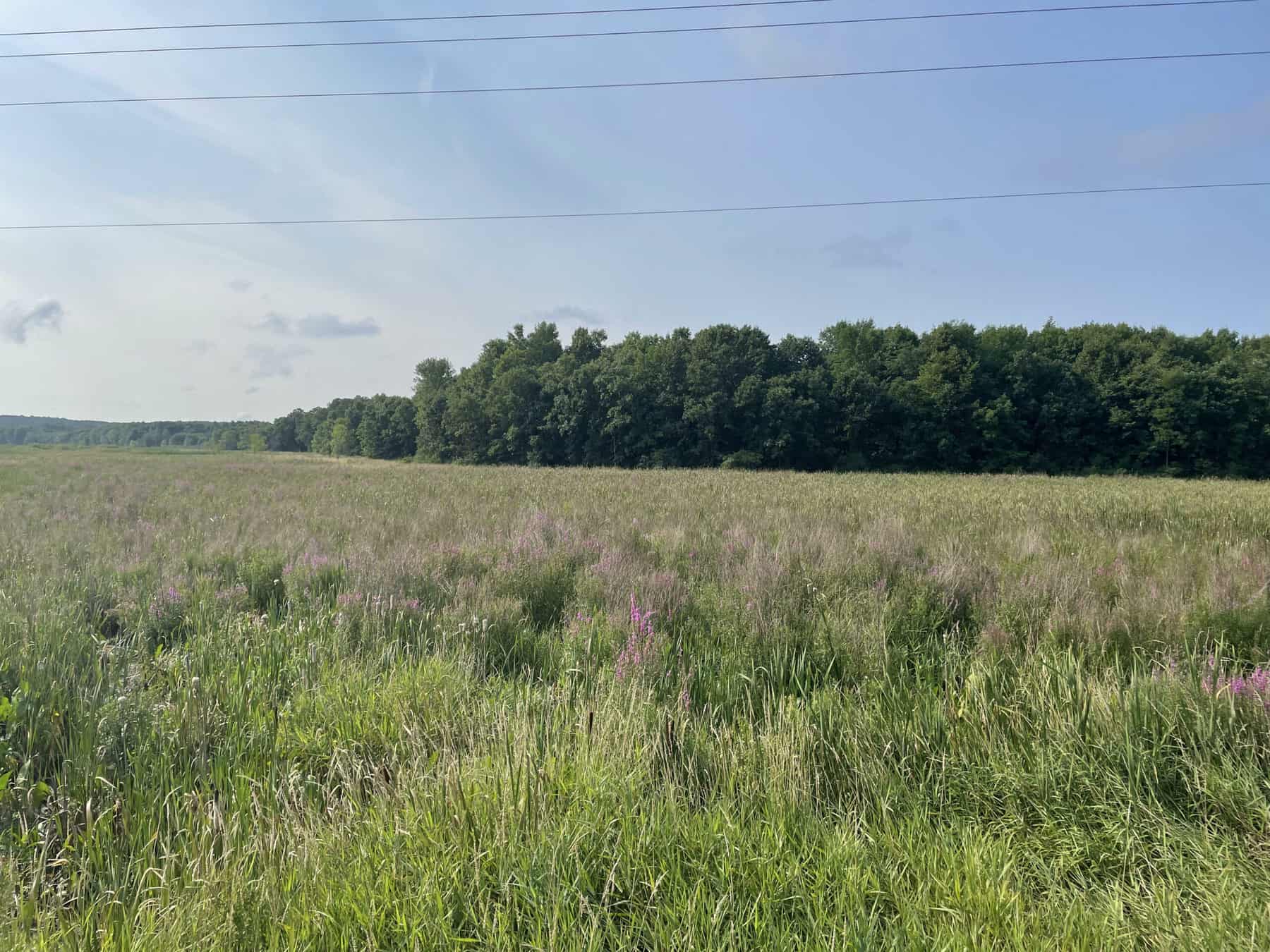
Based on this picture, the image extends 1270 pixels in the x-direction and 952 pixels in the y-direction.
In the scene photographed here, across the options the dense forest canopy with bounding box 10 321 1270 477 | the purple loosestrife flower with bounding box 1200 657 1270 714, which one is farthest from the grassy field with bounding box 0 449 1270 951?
the dense forest canopy with bounding box 10 321 1270 477

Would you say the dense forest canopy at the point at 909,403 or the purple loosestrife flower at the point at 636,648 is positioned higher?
the dense forest canopy at the point at 909,403

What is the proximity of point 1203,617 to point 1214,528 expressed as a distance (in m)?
6.74

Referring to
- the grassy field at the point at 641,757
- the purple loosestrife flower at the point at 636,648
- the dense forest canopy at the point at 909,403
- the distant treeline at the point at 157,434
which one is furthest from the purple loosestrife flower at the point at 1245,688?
the distant treeline at the point at 157,434

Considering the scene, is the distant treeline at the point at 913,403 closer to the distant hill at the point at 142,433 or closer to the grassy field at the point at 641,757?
the grassy field at the point at 641,757

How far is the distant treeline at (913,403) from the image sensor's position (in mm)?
44688

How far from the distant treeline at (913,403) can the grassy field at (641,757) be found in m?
40.0

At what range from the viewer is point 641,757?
2590 mm

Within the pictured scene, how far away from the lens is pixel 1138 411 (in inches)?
1773

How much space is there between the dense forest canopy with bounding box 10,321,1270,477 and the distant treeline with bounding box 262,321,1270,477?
0.42 feet

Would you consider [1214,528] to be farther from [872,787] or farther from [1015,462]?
[1015,462]

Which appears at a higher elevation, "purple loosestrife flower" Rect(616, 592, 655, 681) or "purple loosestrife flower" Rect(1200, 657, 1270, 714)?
"purple loosestrife flower" Rect(1200, 657, 1270, 714)

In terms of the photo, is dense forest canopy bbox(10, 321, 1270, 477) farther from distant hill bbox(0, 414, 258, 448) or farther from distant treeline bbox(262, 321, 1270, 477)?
distant hill bbox(0, 414, 258, 448)

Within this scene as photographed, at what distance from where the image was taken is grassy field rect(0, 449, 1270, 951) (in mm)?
1850


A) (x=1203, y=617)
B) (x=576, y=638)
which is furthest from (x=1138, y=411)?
(x=576, y=638)
